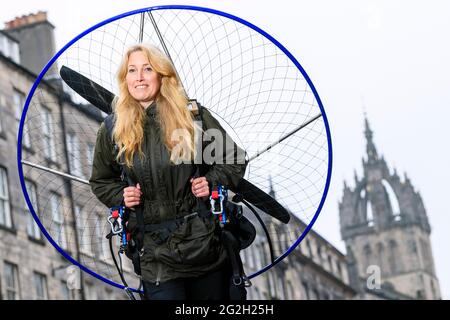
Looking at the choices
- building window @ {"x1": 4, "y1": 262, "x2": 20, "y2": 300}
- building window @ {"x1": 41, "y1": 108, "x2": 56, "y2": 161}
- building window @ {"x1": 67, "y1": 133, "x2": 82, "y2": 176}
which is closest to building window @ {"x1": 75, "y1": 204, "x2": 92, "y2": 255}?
building window @ {"x1": 67, "y1": 133, "x2": 82, "y2": 176}

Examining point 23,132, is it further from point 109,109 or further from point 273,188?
point 273,188

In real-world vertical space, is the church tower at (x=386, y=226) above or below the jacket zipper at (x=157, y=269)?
above

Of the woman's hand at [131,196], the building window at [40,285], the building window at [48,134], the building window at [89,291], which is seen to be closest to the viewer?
the woman's hand at [131,196]

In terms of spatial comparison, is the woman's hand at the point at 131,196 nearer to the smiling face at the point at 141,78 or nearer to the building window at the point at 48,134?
the smiling face at the point at 141,78

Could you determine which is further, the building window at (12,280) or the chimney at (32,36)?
the chimney at (32,36)

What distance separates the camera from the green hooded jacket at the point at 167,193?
581cm

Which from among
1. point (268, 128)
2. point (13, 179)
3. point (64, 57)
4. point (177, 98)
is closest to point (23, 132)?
point (64, 57)

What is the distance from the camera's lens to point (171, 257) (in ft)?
18.9

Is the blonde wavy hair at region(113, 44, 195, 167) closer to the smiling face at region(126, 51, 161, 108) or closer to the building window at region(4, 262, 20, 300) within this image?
the smiling face at region(126, 51, 161, 108)

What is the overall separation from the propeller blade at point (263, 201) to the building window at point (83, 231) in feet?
2.99

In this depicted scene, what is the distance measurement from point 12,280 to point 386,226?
147272 mm

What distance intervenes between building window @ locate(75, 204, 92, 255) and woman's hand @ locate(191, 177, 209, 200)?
45.4 inches

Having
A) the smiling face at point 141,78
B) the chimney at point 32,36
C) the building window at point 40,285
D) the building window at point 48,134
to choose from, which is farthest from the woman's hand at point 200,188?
the chimney at point 32,36

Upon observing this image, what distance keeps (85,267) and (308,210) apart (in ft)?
4.00
